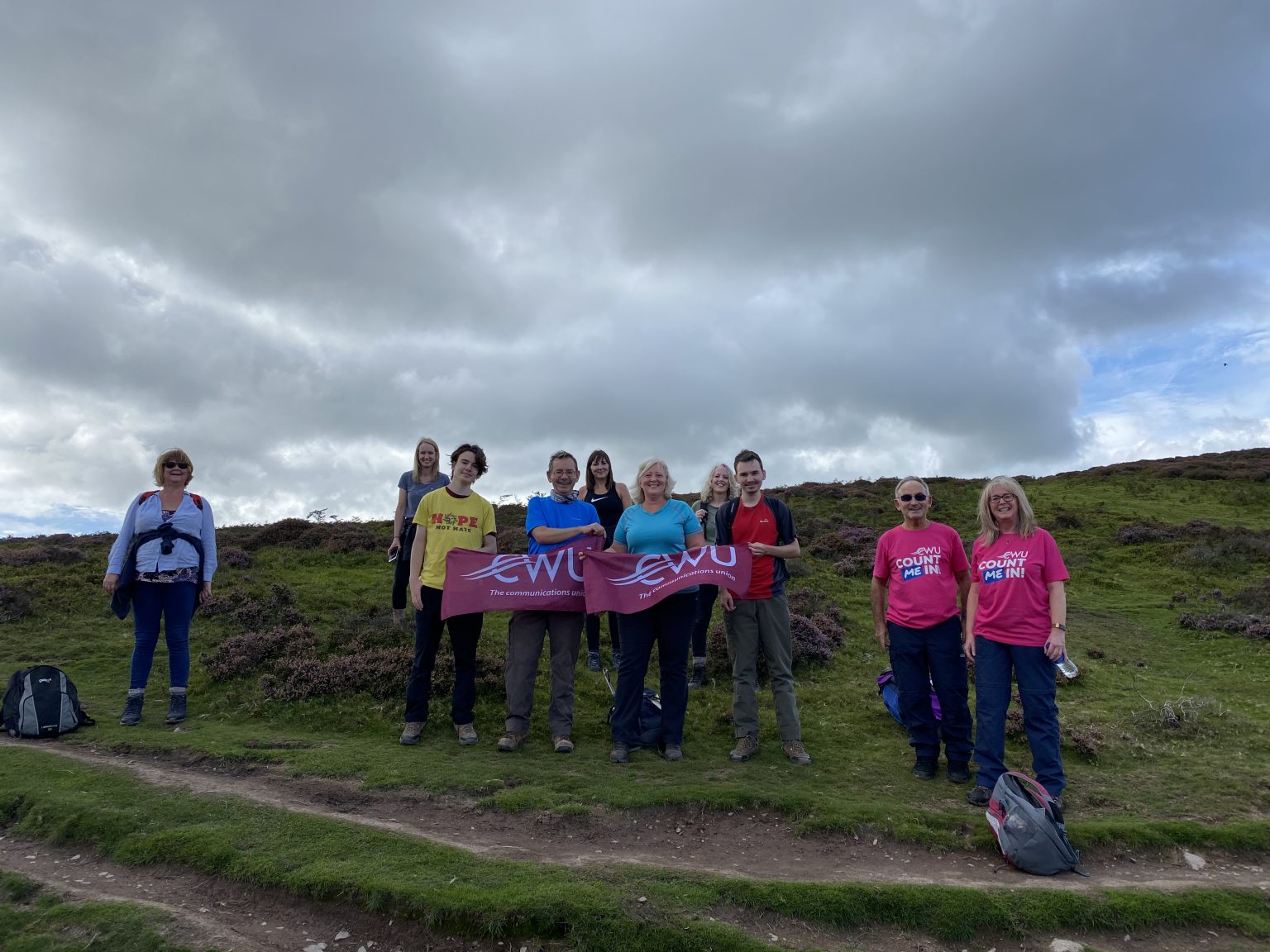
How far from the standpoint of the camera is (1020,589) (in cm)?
609

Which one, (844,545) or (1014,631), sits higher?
(844,545)

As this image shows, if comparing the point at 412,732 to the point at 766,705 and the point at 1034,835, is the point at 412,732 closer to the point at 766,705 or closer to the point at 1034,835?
the point at 766,705

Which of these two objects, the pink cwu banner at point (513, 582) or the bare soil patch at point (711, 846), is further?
the pink cwu banner at point (513, 582)

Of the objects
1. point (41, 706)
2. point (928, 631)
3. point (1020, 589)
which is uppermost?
point (1020, 589)

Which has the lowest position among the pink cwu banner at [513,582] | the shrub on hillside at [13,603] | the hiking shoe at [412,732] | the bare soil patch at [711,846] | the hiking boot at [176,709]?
the bare soil patch at [711,846]

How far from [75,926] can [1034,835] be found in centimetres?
586

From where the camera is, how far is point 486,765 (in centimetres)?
682

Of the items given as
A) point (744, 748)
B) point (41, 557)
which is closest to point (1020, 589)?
point (744, 748)

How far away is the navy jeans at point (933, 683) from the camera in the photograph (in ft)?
22.3

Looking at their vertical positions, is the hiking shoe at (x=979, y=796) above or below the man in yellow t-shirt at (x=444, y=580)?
below

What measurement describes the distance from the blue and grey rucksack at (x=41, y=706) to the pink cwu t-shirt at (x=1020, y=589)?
9.24 meters

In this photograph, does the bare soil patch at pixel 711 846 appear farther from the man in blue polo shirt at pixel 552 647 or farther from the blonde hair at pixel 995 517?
the blonde hair at pixel 995 517

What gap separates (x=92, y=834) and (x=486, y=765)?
2.96m

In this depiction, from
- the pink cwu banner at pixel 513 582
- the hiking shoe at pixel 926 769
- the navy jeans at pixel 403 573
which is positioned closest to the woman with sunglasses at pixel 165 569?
the navy jeans at pixel 403 573
